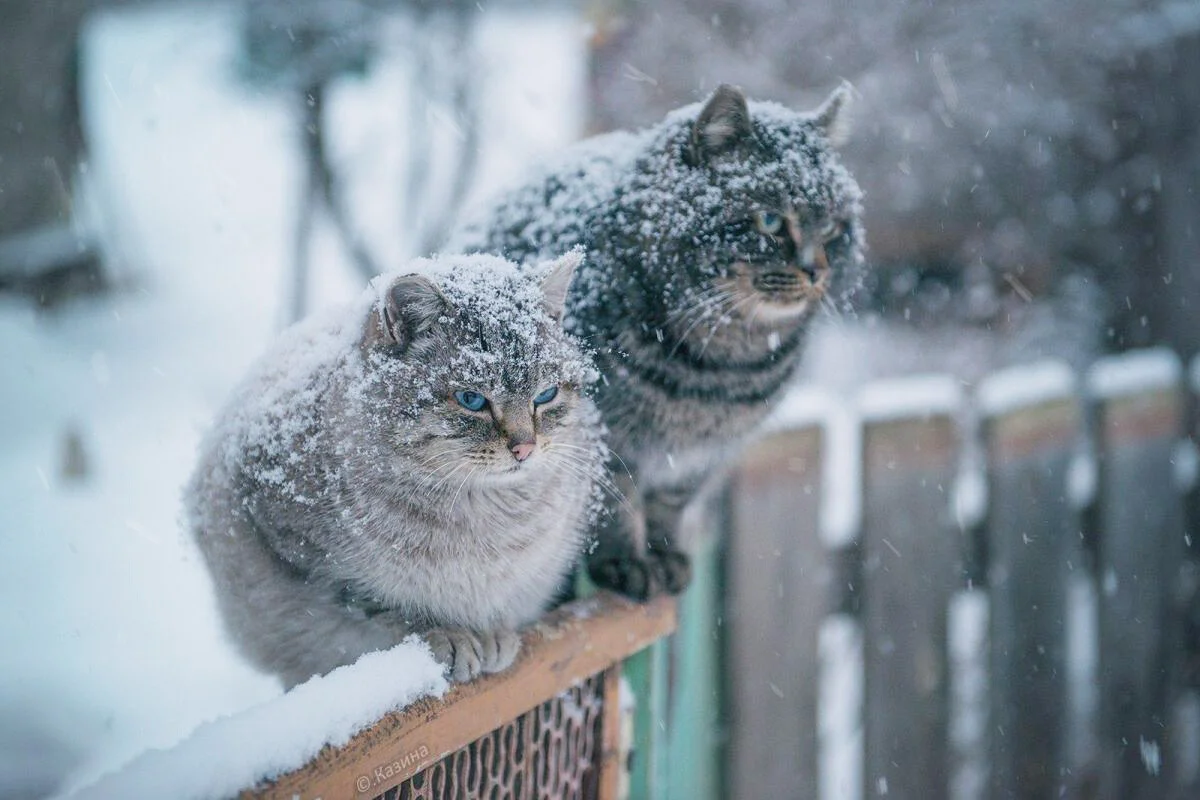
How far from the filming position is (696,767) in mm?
1741

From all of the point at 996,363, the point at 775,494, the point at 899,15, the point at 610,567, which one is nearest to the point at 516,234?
the point at 610,567

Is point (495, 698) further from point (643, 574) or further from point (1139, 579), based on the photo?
point (1139, 579)

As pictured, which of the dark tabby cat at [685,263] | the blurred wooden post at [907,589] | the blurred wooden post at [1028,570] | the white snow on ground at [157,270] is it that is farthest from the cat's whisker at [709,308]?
the white snow on ground at [157,270]

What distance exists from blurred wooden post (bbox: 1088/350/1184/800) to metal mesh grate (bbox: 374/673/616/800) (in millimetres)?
1705

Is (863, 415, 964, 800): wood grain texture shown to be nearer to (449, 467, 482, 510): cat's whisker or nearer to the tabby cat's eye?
the tabby cat's eye

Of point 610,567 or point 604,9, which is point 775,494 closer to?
point 610,567

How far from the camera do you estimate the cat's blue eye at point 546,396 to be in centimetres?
99

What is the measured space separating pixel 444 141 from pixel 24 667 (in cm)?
225

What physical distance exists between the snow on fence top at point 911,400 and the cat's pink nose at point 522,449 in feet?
3.86

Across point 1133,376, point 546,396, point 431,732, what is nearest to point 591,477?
point 546,396

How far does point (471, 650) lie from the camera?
96cm

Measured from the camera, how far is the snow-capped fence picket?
1841mm

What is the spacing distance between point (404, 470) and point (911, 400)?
138 centimetres

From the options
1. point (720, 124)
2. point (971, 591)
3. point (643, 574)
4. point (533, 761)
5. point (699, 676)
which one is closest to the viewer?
point (533, 761)
